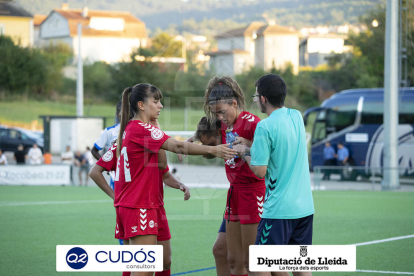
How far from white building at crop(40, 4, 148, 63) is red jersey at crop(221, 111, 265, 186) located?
69.5 meters

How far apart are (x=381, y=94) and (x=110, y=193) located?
2078 cm

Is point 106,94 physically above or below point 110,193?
above

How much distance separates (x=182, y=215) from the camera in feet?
38.1

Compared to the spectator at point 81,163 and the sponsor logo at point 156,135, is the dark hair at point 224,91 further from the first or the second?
the spectator at point 81,163

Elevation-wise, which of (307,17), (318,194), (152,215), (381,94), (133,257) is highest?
(307,17)

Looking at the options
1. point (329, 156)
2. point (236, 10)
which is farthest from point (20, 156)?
point (236, 10)

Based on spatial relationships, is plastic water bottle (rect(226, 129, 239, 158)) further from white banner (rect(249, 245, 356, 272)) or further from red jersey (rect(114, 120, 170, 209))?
white banner (rect(249, 245, 356, 272))

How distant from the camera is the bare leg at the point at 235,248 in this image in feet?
15.6

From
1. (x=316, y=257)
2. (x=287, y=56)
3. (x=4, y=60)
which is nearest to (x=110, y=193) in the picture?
(x=316, y=257)

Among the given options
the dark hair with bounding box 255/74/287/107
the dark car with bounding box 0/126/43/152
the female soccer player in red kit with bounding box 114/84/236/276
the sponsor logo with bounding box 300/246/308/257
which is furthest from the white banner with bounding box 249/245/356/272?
the dark car with bounding box 0/126/43/152

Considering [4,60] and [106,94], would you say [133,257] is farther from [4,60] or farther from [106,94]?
[106,94]

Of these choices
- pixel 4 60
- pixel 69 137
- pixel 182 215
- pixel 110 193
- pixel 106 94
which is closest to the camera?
pixel 110 193

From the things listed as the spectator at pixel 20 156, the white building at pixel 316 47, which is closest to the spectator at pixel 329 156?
the spectator at pixel 20 156

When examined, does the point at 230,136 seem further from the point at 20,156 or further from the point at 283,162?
the point at 20,156
